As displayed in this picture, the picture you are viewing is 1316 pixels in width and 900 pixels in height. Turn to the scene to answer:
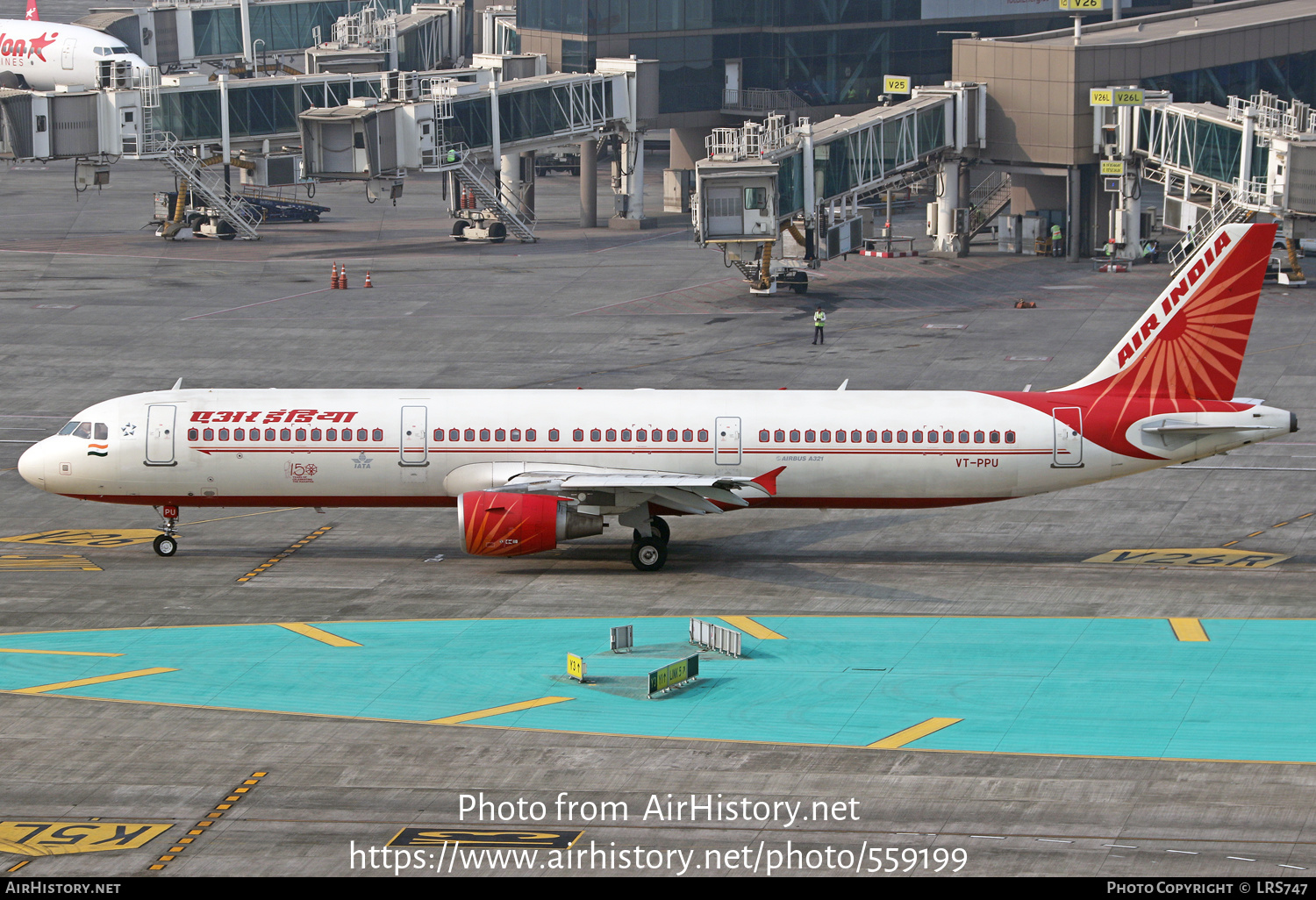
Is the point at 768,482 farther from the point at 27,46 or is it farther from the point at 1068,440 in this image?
the point at 27,46

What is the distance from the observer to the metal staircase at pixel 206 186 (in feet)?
367

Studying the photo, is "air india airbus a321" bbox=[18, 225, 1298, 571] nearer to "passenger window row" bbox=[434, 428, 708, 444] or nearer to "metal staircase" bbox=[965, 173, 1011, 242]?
"passenger window row" bbox=[434, 428, 708, 444]

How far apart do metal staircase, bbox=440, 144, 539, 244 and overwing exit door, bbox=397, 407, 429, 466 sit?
6765cm

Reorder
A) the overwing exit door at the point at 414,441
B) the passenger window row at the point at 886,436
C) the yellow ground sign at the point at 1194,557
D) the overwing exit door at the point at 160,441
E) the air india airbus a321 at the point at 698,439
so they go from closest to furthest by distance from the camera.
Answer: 1. the air india airbus a321 at the point at 698,439
2. the passenger window row at the point at 886,436
3. the overwing exit door at the point at 414,441
4. the overwing exit door at the point at 160,441
5. the yellow ground sign at the point at 1194,557

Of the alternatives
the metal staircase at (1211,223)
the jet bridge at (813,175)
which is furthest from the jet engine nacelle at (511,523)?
the metal staircase at (1211,223)

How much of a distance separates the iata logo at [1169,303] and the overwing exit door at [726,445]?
11350 millimetres

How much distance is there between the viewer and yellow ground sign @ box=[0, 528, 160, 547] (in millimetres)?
52394

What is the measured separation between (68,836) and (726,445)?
75.3ft

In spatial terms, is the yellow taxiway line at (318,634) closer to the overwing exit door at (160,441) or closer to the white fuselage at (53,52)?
the overwing exit door at (160,441)

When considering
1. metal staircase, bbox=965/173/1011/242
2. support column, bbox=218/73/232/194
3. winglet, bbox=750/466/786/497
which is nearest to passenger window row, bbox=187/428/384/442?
winglet, bbox=750/466/786/497

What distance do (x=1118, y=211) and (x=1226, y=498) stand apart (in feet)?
165

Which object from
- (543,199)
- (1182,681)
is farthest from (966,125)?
(1182,681)

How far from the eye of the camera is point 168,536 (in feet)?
167

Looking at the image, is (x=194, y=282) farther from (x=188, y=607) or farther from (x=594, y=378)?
(x=188, y=607)
